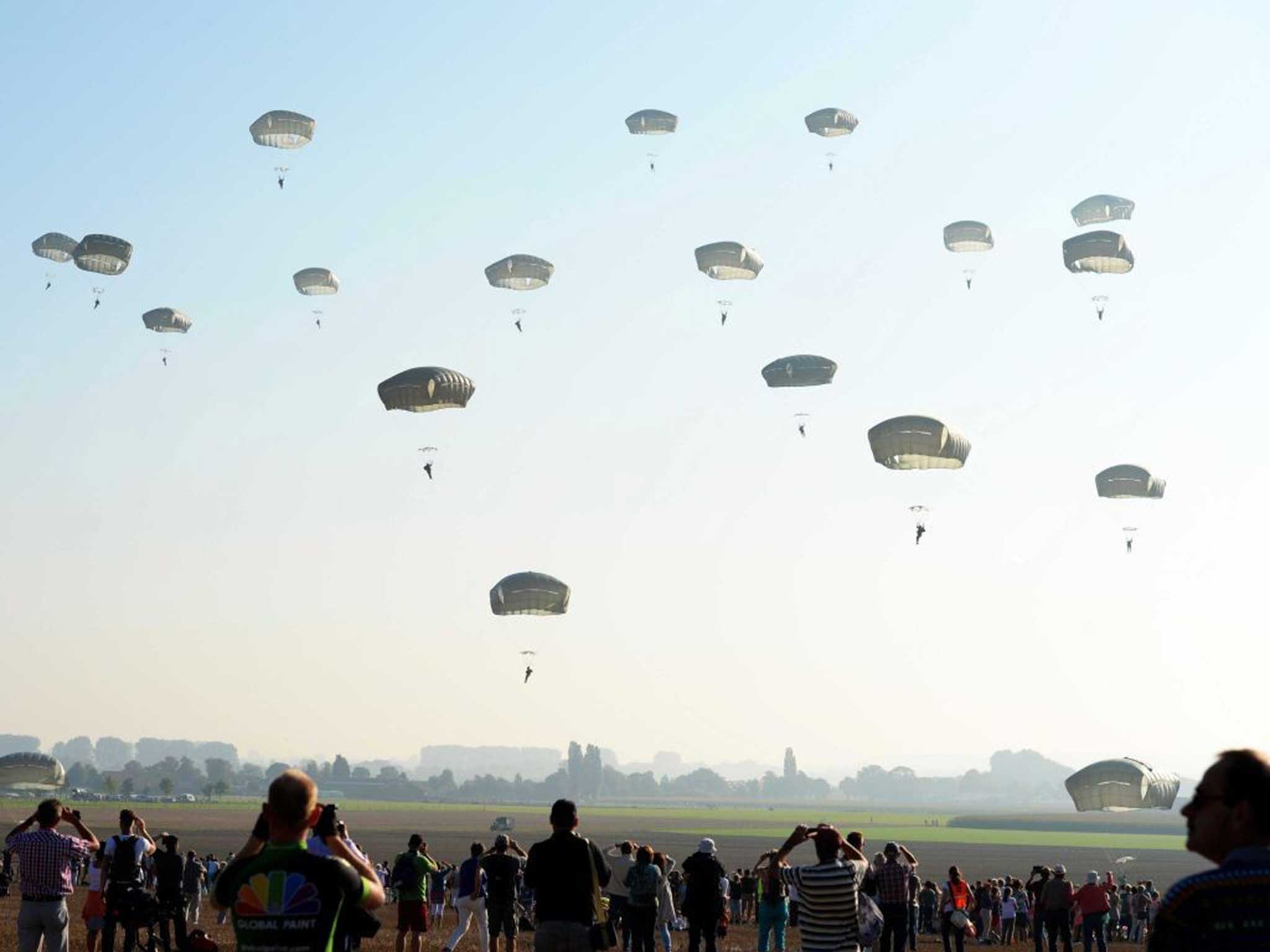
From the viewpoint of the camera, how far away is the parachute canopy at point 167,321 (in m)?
62.9

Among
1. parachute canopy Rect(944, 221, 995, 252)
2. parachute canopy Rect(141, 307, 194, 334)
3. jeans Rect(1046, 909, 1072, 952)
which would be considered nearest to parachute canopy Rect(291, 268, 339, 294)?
parachute canopy Rect(141, 307, 194, 334)

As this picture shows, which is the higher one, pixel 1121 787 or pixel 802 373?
pixel 802 373

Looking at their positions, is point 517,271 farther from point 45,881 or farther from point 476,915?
point 45,881

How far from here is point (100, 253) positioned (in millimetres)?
60156

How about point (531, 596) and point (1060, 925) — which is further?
point (531, 596)

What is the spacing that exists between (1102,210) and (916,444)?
70.8 ft

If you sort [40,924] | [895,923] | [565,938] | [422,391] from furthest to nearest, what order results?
1. [422,391]
2. [895,923]
3. [40,924]
4. [565,938]

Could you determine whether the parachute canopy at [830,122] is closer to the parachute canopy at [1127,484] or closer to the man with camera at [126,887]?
the parachute canopy at [1127,484]

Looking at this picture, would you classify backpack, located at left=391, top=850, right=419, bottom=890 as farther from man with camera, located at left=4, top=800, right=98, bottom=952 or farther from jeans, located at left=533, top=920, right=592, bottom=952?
jeans, located at left=533, top=920, right=592, bottom=952

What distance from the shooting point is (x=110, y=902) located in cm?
1780

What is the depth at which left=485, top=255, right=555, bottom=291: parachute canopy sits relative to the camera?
59969mm

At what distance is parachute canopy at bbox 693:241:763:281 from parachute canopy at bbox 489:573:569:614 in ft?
48.8

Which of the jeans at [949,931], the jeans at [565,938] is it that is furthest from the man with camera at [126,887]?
the jeans at [949,931]

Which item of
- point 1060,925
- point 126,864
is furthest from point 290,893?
point 1060,925
